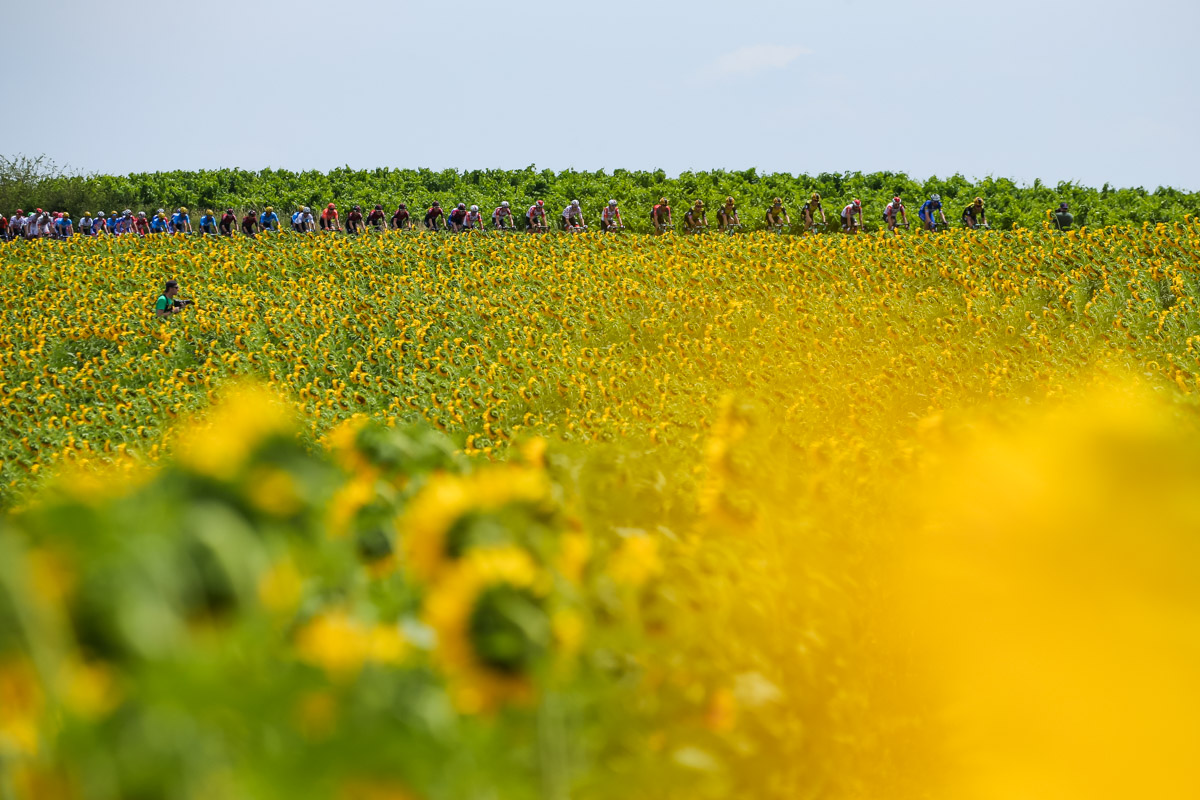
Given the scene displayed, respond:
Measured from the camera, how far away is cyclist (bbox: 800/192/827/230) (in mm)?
25844

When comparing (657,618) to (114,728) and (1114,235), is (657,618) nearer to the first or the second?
(114,728)

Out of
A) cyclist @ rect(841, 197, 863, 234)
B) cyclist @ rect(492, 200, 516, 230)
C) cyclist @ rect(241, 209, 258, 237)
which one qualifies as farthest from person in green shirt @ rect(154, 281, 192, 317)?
cyclist @ rect(841, 197, 863, 234)

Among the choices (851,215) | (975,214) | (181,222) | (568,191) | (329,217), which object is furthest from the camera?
(568,191)

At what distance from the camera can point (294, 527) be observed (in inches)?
89.7

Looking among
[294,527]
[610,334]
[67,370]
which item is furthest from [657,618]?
[67,370]

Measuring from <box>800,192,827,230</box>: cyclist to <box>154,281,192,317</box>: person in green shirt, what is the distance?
13.6m

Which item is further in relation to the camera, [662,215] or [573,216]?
[662,215]

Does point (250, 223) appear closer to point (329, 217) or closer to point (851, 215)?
point (329, 217)

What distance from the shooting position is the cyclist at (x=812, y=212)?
84.8 ft

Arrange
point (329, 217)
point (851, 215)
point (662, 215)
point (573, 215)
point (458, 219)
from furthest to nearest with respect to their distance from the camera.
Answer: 1. point (329, 217)
2. point (458, 219)
3. point (662, 215)
4. point (573, 215)
5. point (851, 215)

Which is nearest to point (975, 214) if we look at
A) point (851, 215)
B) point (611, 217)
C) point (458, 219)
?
point (851, 215)

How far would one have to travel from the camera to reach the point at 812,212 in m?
26.9

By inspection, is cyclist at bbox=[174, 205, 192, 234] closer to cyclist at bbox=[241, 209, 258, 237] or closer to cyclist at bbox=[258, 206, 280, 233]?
cyclist at bbox=[241, 209, 258, 237]

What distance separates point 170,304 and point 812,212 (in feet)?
48.6
